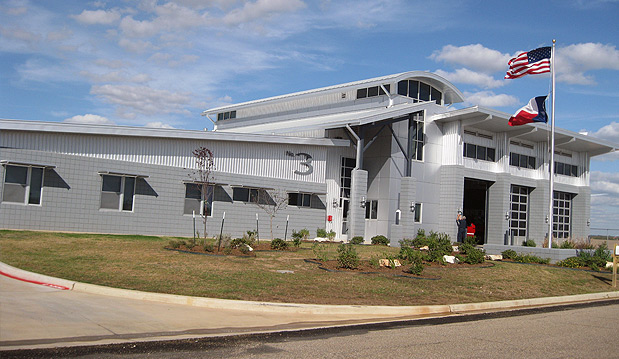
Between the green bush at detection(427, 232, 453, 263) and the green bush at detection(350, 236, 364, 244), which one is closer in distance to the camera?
the green bush at detection(427, 232, 453, 263)

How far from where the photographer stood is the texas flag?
85.1ft

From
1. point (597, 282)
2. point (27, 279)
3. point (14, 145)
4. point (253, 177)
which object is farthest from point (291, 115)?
point (27, 279)

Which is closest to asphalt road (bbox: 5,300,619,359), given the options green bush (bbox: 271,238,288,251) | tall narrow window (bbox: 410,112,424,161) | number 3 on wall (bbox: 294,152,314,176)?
green bush (bbox: 271,238,288,251)

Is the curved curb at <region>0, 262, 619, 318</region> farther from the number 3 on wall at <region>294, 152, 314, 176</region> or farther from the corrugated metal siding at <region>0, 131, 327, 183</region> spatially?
the number 3 on wall at <region>294, 152, 314, 176</region>

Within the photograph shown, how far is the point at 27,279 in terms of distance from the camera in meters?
12.1

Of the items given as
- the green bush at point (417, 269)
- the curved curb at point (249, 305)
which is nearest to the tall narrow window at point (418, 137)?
the green bush at point (417, 269)

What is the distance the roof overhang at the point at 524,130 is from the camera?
112 ft

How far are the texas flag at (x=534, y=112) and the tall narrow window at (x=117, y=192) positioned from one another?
59.3 ft

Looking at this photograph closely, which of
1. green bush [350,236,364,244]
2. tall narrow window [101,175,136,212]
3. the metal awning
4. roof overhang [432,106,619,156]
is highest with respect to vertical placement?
roof overhang [432,106,619,156]

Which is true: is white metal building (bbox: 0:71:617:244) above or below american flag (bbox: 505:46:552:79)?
below

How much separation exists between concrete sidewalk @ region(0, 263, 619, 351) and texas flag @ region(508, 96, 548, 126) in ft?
51.0

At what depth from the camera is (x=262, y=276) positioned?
14062 millimetres

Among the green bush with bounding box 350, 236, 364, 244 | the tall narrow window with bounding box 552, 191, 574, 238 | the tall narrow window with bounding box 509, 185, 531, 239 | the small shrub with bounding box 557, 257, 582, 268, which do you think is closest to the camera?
the small shrub with bounding box 557, 257, 582, 268

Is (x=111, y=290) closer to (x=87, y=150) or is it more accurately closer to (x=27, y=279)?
(x=27, y=279)
